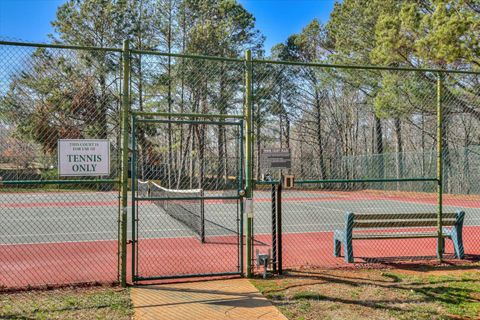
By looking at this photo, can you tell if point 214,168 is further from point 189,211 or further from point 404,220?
point 404,220

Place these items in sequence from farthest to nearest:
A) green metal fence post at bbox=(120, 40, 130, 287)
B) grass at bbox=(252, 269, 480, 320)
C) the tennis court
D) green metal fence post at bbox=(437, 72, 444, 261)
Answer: green metal fence post at bbox=(437, 72, 444, 261), the tennis court, green metal fence post at bbox=(120, 40, 130, 287), grass at bbox=(252, 269, 480, 320)

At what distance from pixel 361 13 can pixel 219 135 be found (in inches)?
884

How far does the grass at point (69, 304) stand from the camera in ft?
16.3

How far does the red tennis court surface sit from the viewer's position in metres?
7.10

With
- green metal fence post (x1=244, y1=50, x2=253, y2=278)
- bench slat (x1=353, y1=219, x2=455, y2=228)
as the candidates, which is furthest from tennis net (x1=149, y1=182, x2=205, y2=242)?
bench slat (x1=353, y1=219, x2=455, y2=228)

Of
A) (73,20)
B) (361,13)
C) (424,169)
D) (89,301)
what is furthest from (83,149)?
(73,20)

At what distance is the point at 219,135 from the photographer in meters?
11.6

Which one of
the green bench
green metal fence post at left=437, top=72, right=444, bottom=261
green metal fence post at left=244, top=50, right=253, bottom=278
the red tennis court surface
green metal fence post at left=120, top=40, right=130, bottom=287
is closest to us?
green metal fence post at left=120, top=40, right=130, bottom=287

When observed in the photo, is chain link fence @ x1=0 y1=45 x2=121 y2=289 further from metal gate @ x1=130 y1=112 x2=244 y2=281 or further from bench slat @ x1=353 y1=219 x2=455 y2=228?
bench slat @ x1=353 y1=219 x2=455 y2=228

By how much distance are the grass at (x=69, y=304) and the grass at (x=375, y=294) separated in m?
1.87

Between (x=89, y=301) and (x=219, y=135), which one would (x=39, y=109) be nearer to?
(x=219, y=135)

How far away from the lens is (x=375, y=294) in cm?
583

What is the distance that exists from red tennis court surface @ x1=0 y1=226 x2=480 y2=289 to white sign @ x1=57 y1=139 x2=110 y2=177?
1704mm

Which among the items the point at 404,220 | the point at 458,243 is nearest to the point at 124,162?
the point at 404,220
